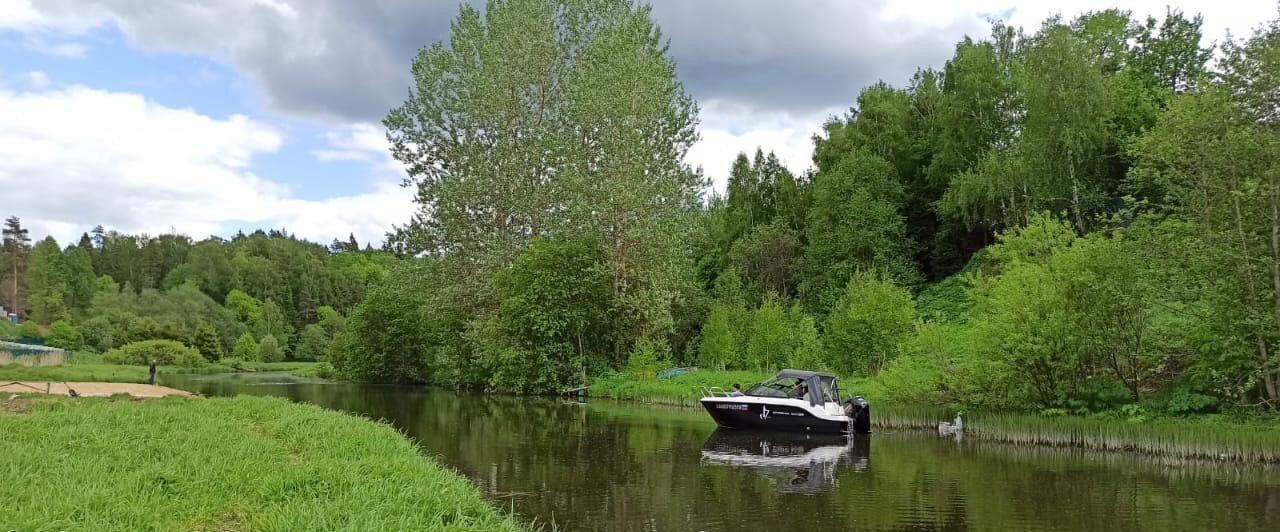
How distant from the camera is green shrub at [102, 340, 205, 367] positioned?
217ft

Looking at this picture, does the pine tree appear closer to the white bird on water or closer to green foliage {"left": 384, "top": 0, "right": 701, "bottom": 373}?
green foliage {"left": 384, "top": 0, "right": 701, "bottom": 373}

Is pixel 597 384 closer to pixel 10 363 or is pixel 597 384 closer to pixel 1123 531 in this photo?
pixel 1123 531

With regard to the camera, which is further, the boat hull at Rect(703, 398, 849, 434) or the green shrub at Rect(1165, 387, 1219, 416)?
the boat hull at Rect(703, 398, 849, 434)

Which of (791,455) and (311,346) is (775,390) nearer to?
(791,455)

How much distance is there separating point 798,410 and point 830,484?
8250 millimetres

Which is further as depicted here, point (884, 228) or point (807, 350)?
point (884, 228)

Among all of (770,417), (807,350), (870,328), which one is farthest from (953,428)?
(807,350)

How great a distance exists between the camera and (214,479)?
962cm

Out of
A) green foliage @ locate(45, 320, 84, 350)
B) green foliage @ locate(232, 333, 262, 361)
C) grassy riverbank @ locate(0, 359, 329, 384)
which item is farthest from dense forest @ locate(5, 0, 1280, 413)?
green foliage @ locate(232, 333, 262, 361)

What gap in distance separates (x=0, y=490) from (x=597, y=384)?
3030 cm

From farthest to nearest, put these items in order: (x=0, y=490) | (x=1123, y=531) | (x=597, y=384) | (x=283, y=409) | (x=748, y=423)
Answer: (x=597, y=384) < (x=748, y=423) < (x=283, y=409) < (x=1123, y=531) < (x=0, y=490)

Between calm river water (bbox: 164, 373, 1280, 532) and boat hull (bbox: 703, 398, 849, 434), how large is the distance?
0.68m

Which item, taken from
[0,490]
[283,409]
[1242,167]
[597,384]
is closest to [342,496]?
[0,490]

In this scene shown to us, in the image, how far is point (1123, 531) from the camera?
10656mm
